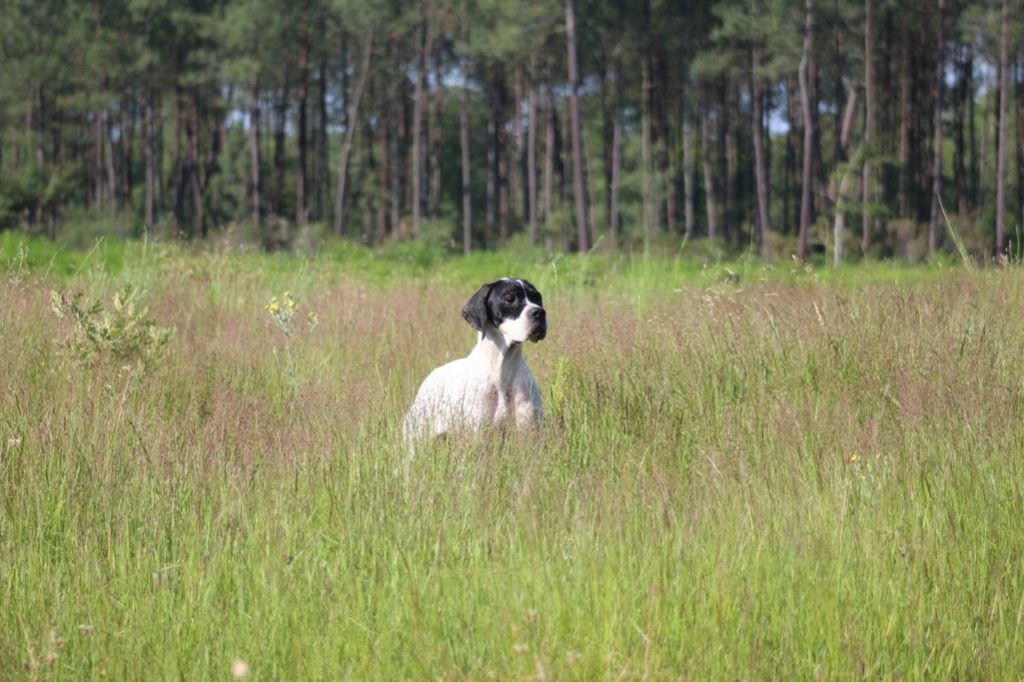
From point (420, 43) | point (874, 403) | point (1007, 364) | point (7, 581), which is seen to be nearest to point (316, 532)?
point (7, 581)

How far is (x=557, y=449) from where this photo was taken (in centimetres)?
505

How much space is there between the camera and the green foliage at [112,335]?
638 cm

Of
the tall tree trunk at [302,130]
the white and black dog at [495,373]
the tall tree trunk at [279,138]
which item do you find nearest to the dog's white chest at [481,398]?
the white and black dog at [495,373]

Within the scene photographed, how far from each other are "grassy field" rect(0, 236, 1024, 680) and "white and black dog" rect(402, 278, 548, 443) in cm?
24

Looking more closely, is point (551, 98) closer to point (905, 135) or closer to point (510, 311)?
point (905, 135)

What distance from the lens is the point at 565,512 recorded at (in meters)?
4.12

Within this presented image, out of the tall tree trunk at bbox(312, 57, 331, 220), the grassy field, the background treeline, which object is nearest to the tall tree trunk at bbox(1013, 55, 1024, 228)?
the background treeline

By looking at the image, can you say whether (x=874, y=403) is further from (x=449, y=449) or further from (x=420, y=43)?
(x=420, y=43)

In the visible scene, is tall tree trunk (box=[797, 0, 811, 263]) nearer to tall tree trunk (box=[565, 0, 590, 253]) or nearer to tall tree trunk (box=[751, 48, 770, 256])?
tall tree trunk (box=[565, 0, 590, 253])

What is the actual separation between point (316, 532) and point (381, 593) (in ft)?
1.99

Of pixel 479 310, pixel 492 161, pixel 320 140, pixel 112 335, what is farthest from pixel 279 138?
pixel 479 310

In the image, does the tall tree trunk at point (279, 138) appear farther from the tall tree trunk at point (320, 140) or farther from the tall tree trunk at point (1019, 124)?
the tall tree trunk at point (1019, 124)

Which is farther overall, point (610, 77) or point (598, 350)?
point (610, 77)

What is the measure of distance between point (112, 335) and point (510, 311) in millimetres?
2205
